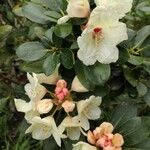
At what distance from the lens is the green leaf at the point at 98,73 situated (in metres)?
1.88

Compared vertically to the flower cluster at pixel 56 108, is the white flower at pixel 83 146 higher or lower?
lower

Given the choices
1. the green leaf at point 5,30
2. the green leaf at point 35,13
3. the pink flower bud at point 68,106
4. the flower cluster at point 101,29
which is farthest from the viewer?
the green leaf at point 5,30

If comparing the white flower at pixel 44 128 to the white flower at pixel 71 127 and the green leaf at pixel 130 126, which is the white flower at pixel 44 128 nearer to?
the white flower at pixel 71 127

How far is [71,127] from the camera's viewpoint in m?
2.02

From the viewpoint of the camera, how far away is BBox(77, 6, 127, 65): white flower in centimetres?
180

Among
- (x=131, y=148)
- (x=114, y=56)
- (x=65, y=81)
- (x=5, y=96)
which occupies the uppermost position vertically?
(x=114, y=56)

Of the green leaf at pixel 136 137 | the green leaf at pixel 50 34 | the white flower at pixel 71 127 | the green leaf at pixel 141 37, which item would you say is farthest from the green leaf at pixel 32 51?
the green leaf at pixel 136 137

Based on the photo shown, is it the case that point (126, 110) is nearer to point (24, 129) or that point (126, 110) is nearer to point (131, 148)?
point (131, 148)

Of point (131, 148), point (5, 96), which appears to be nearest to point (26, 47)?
point (131, 148)

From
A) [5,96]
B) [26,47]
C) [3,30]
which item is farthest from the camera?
[5,96]

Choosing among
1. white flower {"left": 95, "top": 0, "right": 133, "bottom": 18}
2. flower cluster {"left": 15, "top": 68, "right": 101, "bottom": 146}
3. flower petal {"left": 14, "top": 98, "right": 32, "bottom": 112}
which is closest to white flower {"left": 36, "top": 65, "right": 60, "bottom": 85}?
flower cluster {"left": 15, "top": 68, "right": 101, "bottom": 146}

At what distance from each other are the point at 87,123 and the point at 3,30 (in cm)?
69

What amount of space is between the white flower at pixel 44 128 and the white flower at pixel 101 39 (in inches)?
10.4

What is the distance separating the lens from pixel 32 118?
1995 mm
